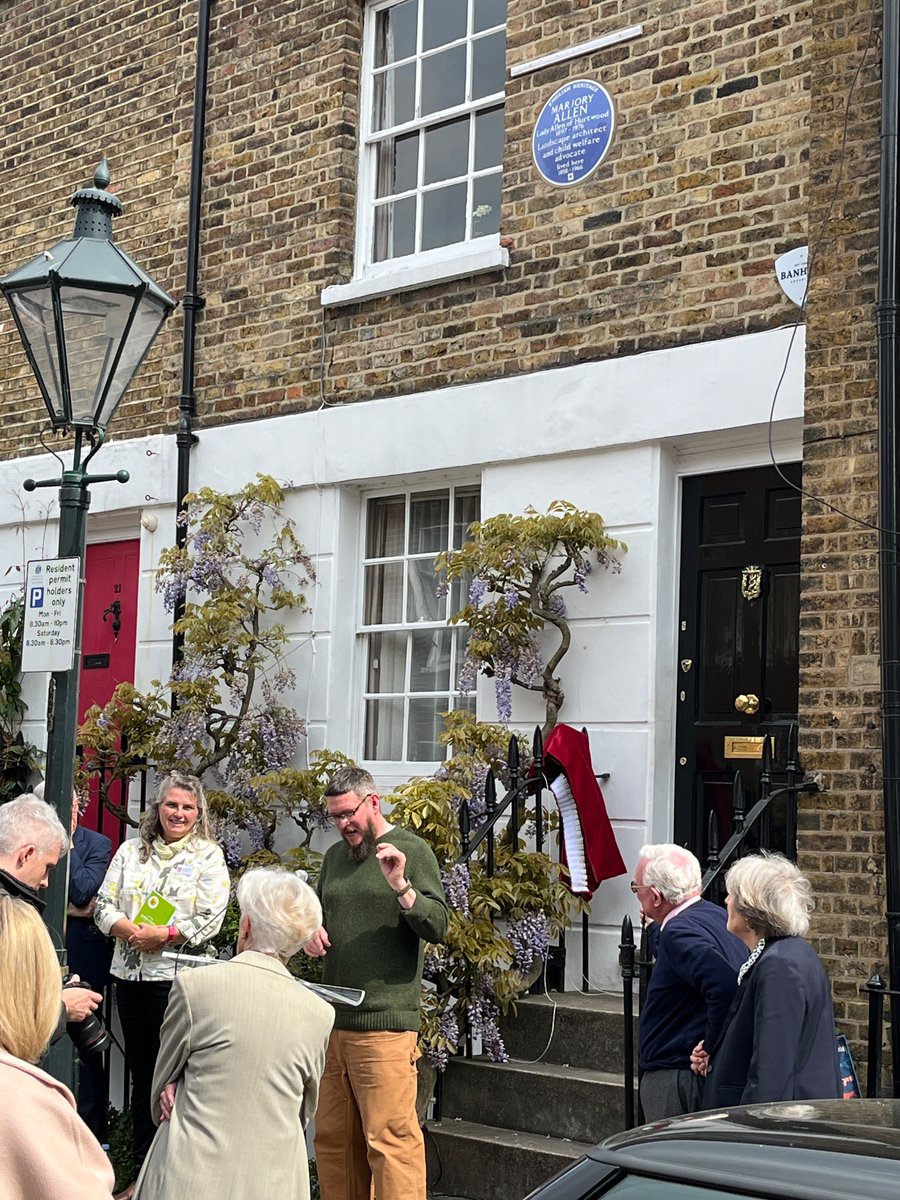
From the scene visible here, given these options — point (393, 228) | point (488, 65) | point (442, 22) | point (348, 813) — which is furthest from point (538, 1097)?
point (442, 22)

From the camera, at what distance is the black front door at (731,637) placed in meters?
7.43

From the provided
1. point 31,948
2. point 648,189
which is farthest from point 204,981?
point 648,189

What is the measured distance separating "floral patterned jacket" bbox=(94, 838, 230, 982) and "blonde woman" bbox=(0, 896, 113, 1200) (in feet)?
12.0

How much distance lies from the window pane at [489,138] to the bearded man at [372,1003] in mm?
4255

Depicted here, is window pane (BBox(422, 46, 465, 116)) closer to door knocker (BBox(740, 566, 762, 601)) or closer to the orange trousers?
door knocker (BBox(740, 566, 762, 601))

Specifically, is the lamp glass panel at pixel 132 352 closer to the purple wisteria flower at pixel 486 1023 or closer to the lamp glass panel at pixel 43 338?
the lamp glass panel at pixel 43 338

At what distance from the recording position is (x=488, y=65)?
8.91 m

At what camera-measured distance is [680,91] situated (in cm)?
782

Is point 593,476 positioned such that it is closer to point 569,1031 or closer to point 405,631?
point 405,631

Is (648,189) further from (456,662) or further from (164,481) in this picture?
(164,481)

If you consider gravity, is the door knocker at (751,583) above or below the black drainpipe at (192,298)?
below

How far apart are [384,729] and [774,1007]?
15.7 ft

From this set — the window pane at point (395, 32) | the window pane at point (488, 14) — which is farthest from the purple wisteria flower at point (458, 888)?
the window pane at point (395, 32)

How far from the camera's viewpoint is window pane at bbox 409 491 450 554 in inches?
352
